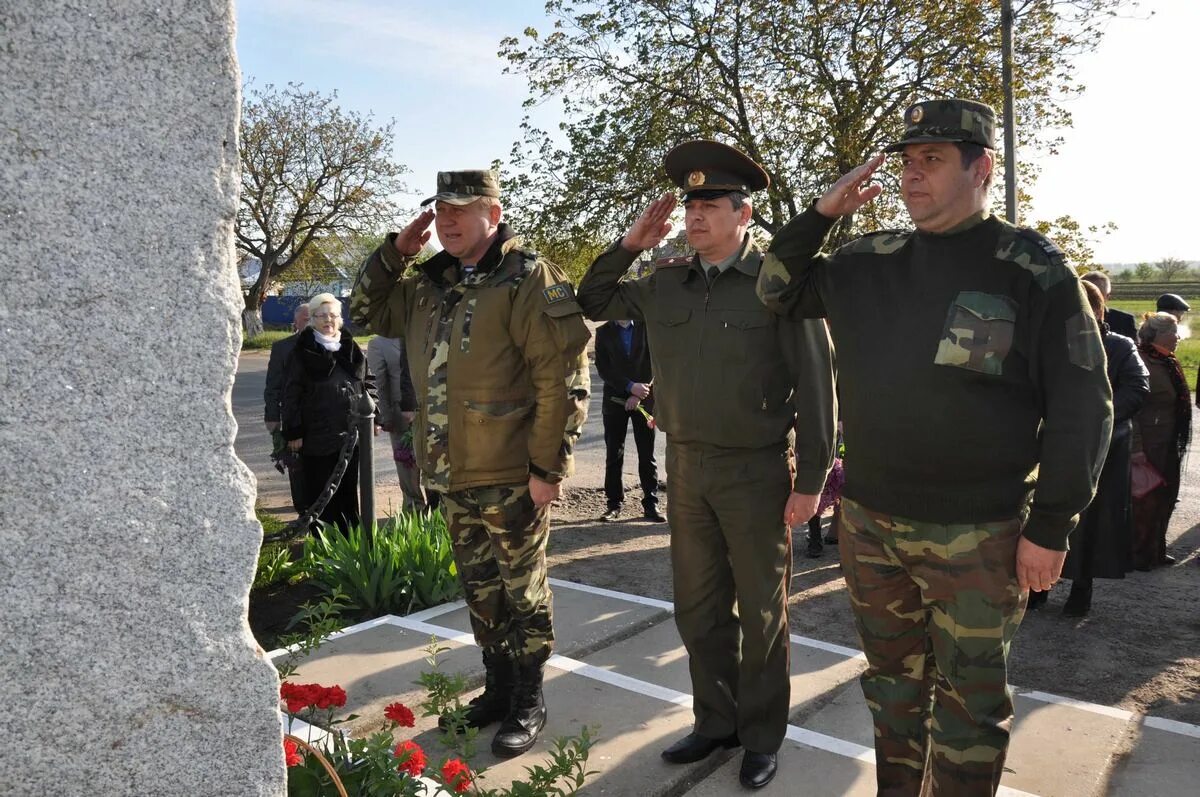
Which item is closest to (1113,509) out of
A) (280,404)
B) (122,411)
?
(280,404)

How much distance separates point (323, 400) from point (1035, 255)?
180 inches

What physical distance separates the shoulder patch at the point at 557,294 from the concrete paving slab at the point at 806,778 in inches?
65.2

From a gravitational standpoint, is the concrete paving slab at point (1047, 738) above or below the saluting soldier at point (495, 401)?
below

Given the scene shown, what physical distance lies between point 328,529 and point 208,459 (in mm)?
3886

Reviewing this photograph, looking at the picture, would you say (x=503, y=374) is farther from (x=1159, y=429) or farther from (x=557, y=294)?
(x=1159, y=429)

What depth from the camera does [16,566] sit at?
5.06 feet

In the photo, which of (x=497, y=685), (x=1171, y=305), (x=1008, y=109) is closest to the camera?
(x=497, y=685)

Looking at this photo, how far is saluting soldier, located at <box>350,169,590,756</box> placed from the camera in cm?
323

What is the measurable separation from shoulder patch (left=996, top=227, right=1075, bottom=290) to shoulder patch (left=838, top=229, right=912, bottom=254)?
27cm

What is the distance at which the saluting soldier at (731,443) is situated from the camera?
9.98ft

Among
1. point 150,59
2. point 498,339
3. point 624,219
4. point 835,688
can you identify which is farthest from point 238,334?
point 624,219

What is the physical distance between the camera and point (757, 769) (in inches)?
120

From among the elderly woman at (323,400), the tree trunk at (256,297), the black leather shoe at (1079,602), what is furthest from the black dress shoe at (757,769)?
the tree trunk at (256,297)

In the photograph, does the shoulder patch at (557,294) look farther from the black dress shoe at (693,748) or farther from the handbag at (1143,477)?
the handbag at (1143,477)
